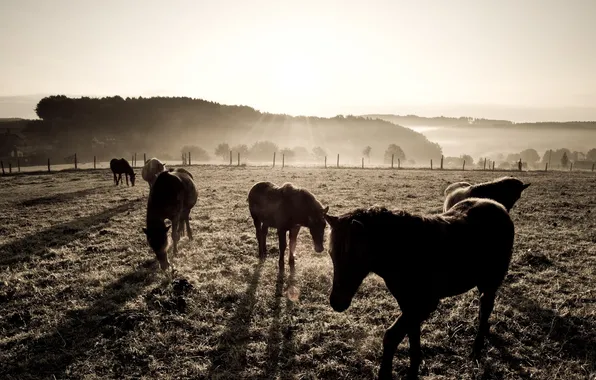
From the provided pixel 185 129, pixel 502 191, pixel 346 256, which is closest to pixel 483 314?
pixel 346 256

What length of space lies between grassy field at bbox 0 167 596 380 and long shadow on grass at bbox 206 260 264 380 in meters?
0.02

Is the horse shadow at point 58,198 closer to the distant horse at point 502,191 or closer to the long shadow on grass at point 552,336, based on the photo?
the distant horse at point 502,191

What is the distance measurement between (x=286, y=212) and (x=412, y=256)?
14.4 feet

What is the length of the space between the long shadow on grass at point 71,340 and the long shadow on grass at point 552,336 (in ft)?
21.4

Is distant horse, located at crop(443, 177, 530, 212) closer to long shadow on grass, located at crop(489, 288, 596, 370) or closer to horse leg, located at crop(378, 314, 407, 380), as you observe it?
long shadow on grass, located at crop(489, 288, 596, 370)

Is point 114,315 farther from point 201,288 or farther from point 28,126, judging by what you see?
point 28,126

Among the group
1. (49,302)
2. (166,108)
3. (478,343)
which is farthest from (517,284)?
(166,108)

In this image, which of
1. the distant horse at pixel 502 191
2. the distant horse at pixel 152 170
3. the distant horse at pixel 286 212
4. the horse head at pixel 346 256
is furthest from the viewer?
the distant horse at pixel 152 170

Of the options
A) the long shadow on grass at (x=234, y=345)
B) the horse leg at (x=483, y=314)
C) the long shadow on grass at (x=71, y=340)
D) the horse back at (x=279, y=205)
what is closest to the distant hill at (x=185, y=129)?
the horse back at (x=279, y=205)

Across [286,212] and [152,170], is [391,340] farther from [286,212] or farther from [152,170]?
[152,170]

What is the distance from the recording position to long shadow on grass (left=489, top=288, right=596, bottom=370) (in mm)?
4953

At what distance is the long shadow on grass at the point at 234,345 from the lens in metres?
4.66

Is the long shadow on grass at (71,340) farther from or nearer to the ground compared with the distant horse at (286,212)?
nearer to the ground

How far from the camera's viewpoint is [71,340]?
536 cm
